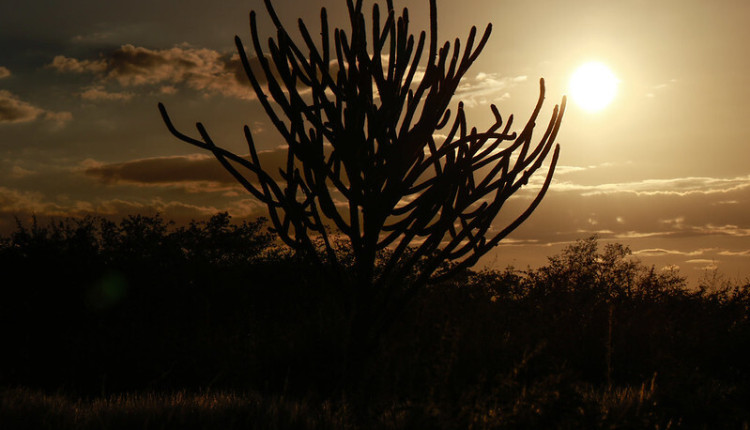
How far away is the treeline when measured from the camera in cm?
539

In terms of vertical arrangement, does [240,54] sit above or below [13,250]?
above

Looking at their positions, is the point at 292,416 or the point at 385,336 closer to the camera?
the point at 292,416

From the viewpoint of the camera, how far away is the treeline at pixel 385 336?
539 cm

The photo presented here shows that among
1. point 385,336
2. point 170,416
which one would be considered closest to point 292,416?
point 170,416

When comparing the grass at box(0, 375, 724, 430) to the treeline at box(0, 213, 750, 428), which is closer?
the grass at box(0, 375, 724, 430)

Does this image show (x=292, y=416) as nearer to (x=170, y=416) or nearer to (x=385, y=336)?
(x=170, y=416)

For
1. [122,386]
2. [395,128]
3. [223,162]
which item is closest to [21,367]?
[122,386]

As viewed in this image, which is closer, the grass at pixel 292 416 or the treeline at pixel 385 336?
the grass at pixel 292 416

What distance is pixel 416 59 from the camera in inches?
243

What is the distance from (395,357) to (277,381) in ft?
5.12

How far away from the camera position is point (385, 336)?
9.04 metres

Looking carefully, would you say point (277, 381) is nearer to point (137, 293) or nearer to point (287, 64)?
point (287, 64)

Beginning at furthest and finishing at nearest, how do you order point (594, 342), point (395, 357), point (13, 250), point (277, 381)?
point (13, 250), point (594, 342), point (277, 381), point (395, 357)

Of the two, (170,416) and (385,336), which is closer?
(170,416)
